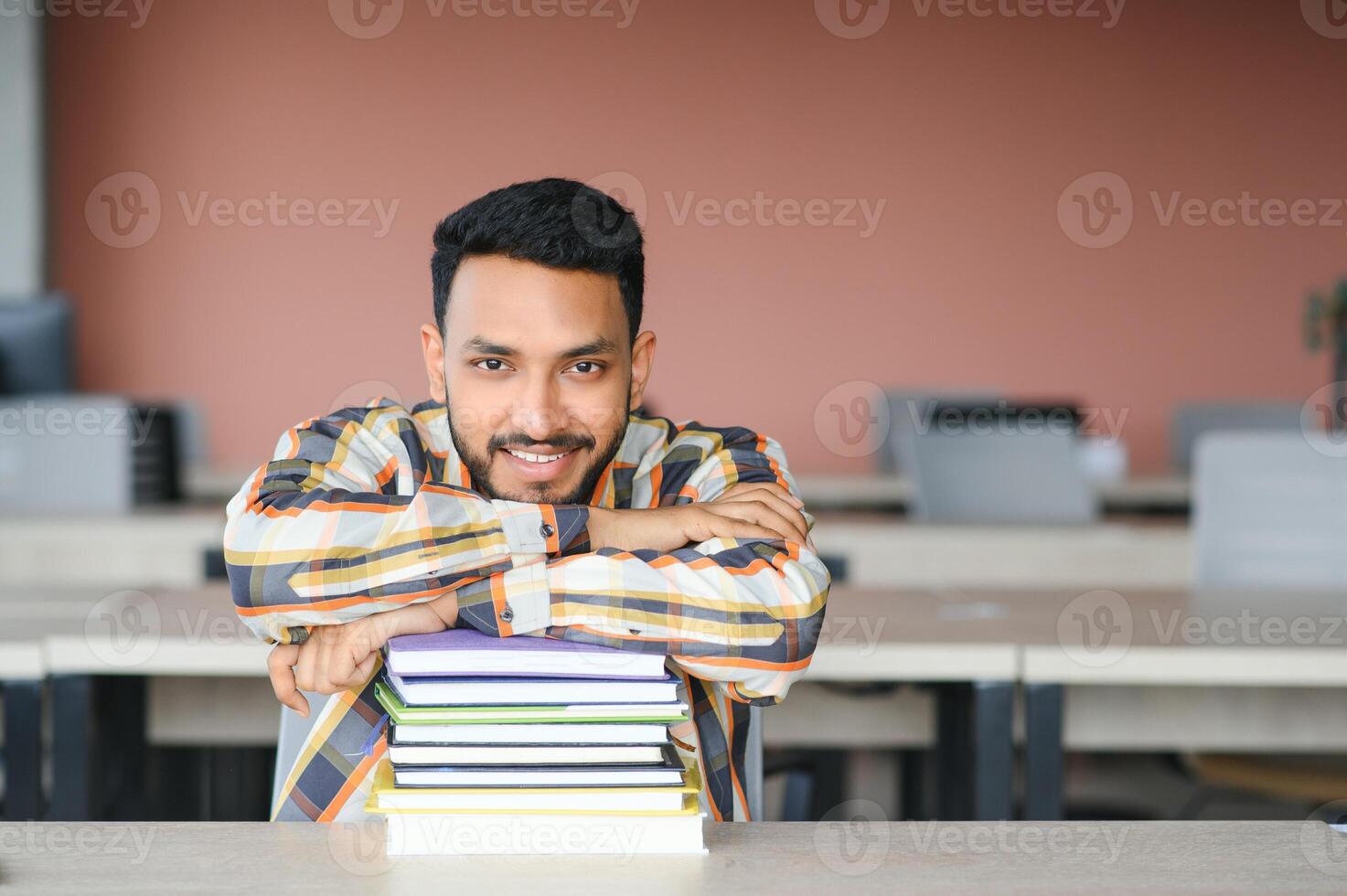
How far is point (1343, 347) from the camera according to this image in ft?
14.4

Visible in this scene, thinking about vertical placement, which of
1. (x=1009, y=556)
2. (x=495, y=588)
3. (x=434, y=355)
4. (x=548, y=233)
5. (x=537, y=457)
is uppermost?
(x=548, y=233)

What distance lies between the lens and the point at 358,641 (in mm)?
1121

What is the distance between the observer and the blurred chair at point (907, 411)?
12.6 ft

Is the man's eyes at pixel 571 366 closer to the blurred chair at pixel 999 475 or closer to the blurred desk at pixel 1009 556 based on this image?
the blurred desk at pixel 1009 556

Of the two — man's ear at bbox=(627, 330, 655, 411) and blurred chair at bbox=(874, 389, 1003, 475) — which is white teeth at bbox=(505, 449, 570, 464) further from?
blurred chair at bbox=(874, 389, 1003, 475)

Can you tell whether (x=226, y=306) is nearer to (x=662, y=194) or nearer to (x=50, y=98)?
(x=50, y=98)

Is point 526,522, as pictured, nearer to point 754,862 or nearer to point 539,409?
point 539,409

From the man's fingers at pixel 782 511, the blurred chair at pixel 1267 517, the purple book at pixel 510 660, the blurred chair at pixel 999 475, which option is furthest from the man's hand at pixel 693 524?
the blurred chair at pixel 999 475

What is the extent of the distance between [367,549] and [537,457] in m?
0.21

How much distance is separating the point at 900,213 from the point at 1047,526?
3019 millimetres

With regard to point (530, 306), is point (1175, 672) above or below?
below

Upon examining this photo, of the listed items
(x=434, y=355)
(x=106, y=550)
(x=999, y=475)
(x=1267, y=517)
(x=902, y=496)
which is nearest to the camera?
(x=434, y=355)

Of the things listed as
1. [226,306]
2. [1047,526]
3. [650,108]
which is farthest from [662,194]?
[1047,526]

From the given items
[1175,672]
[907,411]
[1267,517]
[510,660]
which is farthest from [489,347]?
[907,411]
